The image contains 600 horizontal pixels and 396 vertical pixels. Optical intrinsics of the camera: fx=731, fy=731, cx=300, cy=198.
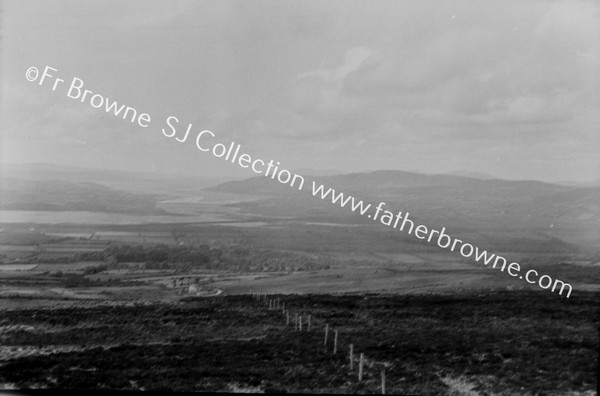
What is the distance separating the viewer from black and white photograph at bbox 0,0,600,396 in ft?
18.9

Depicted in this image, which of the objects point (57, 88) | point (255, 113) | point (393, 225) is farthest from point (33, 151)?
point (393, 225)

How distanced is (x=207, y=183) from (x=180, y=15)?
1363 mm

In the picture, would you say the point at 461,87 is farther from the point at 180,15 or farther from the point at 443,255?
the point at 180,15

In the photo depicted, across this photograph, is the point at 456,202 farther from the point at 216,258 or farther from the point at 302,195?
the point at 216,258

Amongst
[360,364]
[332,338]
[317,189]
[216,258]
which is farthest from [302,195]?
[360,364]

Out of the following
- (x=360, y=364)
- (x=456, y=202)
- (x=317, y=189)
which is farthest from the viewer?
(x=456, y=202)

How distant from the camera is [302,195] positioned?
5941 mm

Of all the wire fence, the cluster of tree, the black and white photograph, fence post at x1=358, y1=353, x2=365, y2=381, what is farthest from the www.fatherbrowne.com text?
fence post at x1=358, y1=353, x2=365, y2=381

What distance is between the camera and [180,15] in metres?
5.83

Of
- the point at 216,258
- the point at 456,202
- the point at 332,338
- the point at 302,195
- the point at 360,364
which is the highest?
the point at 456,202

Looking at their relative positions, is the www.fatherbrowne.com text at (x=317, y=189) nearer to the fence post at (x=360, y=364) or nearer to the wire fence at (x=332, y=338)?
the wire fence at (x=332, y=338)

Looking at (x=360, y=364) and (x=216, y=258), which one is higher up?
(x=216, y=258)

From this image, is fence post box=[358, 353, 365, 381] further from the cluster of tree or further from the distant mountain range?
the distant mountain range

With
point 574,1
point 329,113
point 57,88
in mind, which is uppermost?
point 574,1
